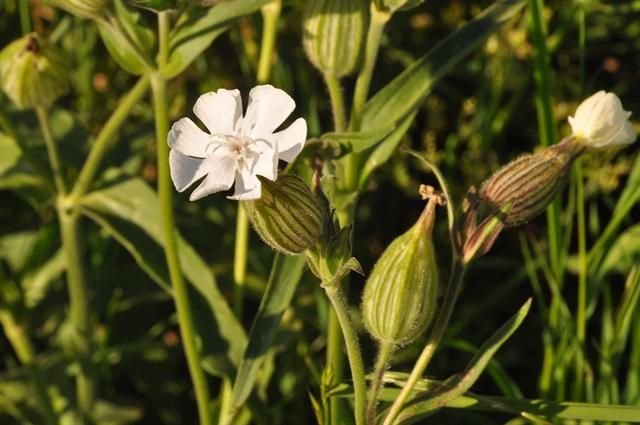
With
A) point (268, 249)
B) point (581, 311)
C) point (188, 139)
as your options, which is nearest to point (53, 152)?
point (268, 249)

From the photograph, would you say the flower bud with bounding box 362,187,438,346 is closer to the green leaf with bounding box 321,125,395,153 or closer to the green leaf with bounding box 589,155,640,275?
the green leaf with bounding box 321,125,395,153

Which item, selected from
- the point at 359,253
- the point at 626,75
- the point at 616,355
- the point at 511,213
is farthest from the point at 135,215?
the point at 626,75

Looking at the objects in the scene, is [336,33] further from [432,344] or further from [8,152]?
[8,152]

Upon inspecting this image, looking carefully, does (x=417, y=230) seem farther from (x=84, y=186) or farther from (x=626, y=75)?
(x=626, y=75)

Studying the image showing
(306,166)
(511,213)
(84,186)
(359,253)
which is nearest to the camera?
(511,213)

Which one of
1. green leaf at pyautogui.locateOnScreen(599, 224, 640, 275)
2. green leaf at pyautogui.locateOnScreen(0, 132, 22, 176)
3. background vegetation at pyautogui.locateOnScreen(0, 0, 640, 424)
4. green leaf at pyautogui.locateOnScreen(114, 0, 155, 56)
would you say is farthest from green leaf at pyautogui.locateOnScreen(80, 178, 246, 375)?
green leaf at pyautogui.locateOnScreen(599, 224, 640, 275)
